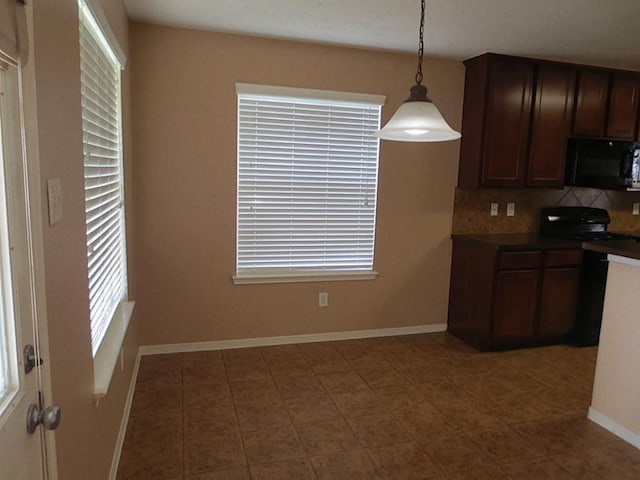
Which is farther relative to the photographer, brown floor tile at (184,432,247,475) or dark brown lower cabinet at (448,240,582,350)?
dark brown lower cabinet at (448,240,582,350)

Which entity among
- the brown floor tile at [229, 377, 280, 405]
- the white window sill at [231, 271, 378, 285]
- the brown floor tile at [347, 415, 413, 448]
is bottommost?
the brown floor tile at [347, 415, 413, 448]

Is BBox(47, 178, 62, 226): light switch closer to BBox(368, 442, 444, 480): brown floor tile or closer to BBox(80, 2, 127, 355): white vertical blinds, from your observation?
BBox(80, 2, 127, 355): white vertical blinds

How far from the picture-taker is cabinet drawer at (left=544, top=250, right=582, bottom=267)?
3.72m

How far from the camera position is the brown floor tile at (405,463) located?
219 centimetres

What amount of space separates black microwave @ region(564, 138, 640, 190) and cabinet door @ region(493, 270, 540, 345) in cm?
100

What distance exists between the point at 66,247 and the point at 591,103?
427 centimetres

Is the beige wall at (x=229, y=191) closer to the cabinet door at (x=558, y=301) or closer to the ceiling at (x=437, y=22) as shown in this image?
the ceiling at (x=437, y=22)

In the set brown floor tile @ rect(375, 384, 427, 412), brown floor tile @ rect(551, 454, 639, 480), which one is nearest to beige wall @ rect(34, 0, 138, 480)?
brown floor tile @ rect(375, 384, 427, 412)

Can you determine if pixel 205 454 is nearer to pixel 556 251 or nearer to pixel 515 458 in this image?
pixel 515 458

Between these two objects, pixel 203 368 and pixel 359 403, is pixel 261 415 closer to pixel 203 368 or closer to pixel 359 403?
pixel 359 403

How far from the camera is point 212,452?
2324 mm

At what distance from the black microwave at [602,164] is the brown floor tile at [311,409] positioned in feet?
9.48

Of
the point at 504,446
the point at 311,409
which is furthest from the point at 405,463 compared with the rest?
the point at 311,409

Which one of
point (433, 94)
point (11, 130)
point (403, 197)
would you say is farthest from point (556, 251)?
point (11, 130)
